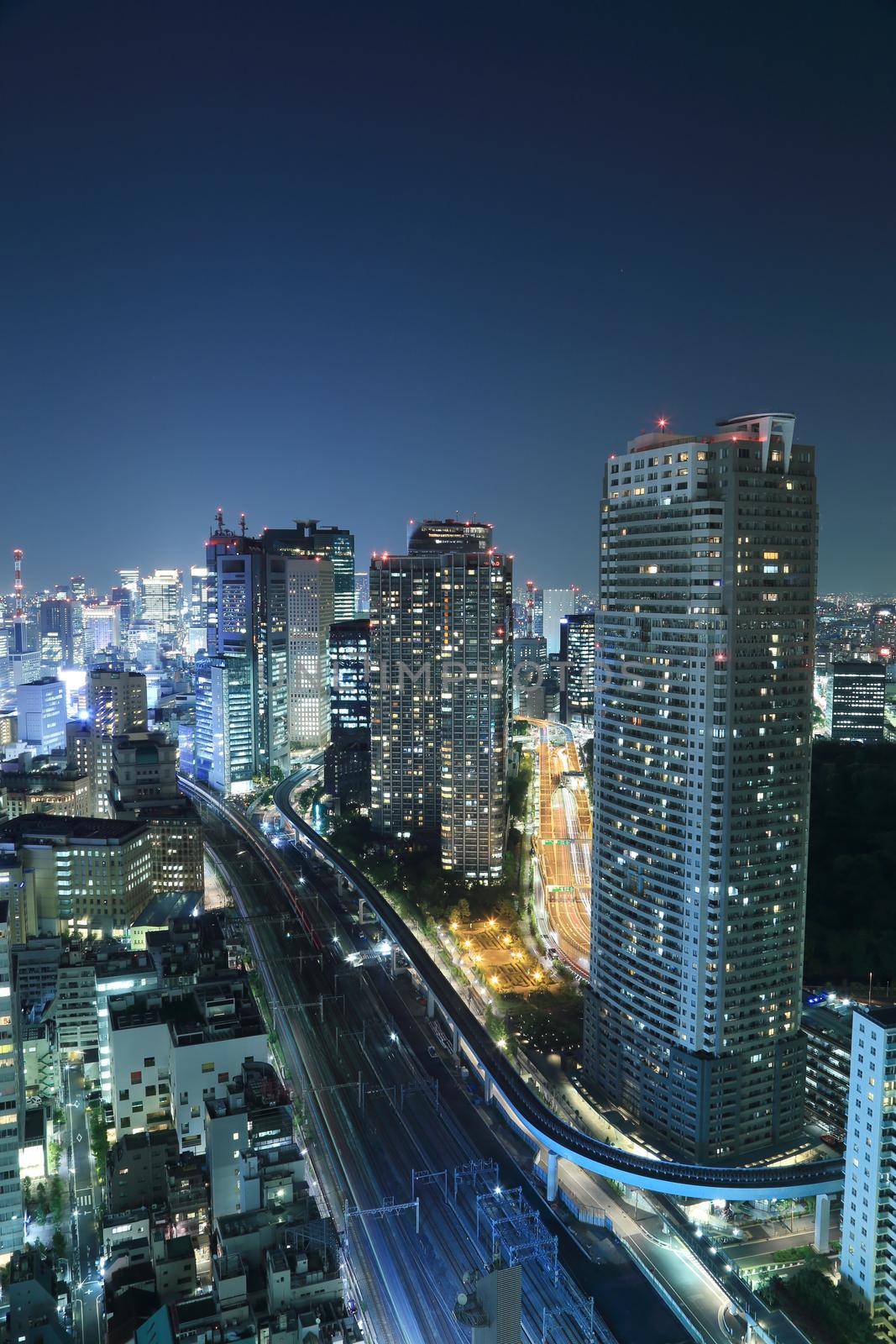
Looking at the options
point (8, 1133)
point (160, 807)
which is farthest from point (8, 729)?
point (8, 1133)

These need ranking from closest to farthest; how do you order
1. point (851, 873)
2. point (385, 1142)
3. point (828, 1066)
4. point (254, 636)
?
1. point (385, 1142)
2. point (828, 1066)
3. point (851, 873)
4. point (254, 636)

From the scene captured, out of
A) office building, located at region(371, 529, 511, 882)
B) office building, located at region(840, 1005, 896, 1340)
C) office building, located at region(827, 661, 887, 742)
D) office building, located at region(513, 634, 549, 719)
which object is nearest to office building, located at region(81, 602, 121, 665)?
office building, located at region(513, 634, 549, 719)

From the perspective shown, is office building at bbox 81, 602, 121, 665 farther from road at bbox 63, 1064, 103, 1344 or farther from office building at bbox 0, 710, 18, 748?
road at bbox 63, 1064, 103, 1344

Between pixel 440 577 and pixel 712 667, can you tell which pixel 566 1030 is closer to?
pixel 712 667

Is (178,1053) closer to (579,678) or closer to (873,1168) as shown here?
(873,1168)

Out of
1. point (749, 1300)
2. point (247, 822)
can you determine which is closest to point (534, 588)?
point (247, 822)

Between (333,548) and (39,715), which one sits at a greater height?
(333,548)
